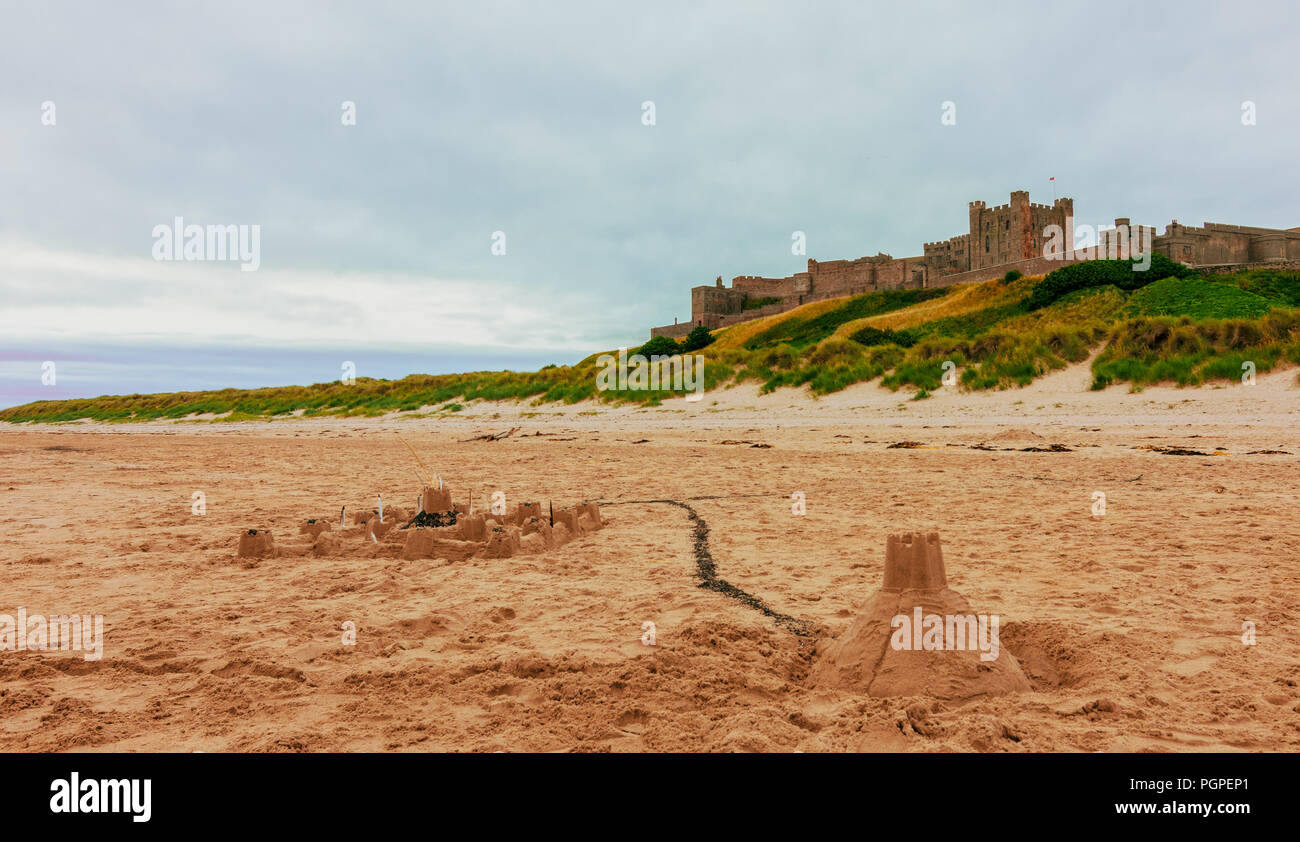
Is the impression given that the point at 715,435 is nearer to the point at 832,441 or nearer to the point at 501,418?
the point at 832,441

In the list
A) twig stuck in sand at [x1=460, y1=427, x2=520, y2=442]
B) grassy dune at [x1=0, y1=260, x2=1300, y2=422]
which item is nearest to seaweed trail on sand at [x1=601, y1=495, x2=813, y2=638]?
twig stuck in sand at [x1=460, y1=427, x2=520, y2=442]

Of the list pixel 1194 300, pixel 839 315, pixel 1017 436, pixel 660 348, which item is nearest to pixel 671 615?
pixel 1017 436

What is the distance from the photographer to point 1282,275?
129 feet

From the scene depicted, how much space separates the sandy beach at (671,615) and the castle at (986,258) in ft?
172

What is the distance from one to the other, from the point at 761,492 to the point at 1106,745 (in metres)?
5.63

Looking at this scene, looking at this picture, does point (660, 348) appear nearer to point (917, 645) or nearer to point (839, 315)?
point (839, 315)

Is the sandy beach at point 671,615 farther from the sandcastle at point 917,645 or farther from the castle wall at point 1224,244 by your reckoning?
the castle wall at point 1224,244

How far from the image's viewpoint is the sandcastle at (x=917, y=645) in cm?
238

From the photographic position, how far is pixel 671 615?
344cm

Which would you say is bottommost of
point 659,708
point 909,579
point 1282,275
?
point 659,708

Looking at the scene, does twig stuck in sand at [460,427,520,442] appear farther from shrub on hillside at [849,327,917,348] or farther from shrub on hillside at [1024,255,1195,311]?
shrub on hillside at [1024,255,1195,311]

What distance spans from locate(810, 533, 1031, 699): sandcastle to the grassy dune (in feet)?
53.0
